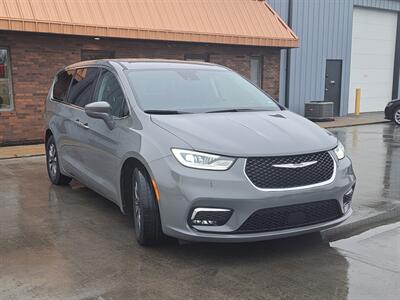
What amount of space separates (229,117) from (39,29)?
754 cm

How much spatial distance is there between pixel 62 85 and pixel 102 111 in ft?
7.84

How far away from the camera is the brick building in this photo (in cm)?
1118

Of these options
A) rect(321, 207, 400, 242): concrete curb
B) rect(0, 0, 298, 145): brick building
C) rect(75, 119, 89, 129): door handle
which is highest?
rect(0, 0, 298, 145): brick building

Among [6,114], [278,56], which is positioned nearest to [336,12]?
[278,56]

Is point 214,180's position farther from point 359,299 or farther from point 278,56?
point 278,56

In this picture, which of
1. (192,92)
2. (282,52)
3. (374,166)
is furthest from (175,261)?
(282,52)

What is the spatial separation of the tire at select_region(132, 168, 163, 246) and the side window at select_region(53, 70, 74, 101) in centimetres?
278

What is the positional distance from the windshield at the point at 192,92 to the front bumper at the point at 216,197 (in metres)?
1.00

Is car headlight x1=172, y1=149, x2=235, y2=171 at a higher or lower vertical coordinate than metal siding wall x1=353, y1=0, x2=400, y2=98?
lower

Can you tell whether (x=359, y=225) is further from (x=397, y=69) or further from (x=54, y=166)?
(x=397, y=69)

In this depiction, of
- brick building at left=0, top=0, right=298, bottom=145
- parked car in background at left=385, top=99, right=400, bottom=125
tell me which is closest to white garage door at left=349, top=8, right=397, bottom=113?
parked car in background at left=385, top=99, right=400, bottom=125

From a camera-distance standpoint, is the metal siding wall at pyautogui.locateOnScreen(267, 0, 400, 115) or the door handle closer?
the door handle

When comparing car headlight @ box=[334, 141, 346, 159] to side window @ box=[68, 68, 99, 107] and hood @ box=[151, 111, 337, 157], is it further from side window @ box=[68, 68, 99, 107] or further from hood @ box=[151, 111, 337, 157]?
side window @ box=[68, 68, 99, 107]

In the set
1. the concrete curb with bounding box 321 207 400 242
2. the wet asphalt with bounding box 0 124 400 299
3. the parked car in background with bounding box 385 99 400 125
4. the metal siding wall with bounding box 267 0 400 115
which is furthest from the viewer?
the metal siding wall with bounding box 267 0 400 115
